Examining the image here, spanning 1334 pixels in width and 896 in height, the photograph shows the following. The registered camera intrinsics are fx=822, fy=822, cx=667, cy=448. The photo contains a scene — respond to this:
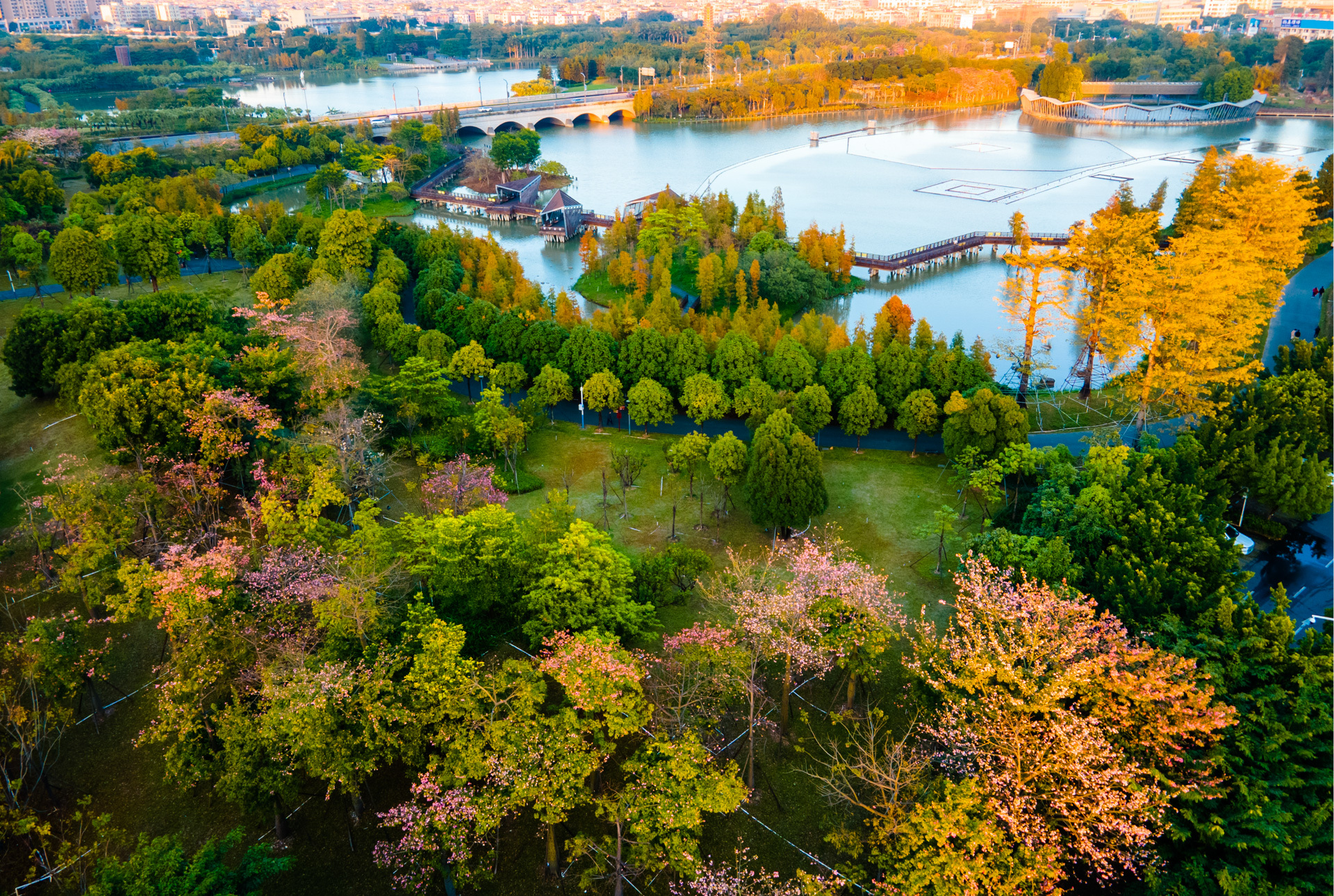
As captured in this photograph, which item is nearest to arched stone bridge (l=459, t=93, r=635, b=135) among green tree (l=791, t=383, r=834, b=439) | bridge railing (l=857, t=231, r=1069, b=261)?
bridge railing (l=857, t=231, r=1069, b=261)

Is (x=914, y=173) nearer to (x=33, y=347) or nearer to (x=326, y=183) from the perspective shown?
(x=326, y=183)

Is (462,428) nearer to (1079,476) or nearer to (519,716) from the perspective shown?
(519,716)

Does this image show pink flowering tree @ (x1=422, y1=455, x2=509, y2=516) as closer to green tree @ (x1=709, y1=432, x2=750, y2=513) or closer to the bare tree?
green tree @ (x1=709, y1=432, x2=750, y2=513)

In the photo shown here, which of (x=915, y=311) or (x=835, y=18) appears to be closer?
(x=915, y=311)

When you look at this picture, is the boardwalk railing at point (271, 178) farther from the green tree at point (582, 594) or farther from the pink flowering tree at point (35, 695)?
the green tree at point (582, 594)

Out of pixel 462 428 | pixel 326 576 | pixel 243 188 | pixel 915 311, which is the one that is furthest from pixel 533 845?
pixel 243 188

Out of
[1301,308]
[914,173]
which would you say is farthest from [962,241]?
[914,173]

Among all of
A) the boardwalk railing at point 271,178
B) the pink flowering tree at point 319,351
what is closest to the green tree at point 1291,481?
the pink flowering tree at point 319,351
